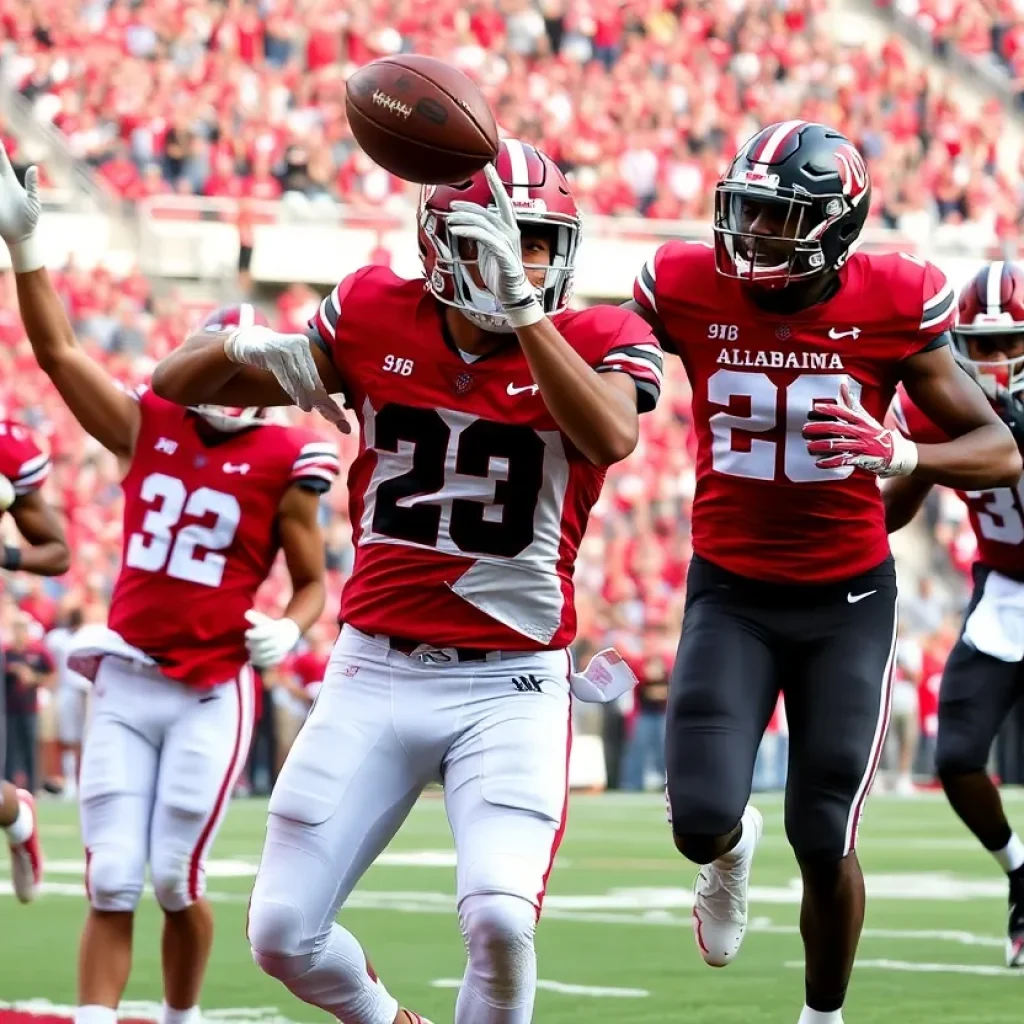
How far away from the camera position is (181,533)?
5.43 meters

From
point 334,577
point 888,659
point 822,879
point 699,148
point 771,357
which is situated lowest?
point 334,577

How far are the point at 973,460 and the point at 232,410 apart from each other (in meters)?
1.84

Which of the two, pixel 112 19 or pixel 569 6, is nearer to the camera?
pixel 112 19

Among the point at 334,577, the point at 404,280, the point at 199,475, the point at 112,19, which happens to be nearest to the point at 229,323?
the point at 199,475

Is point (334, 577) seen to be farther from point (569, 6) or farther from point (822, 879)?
point (822, 879)

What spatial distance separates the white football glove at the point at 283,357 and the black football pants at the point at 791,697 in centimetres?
117

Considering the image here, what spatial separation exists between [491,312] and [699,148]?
686 inches

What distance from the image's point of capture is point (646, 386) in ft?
13.0

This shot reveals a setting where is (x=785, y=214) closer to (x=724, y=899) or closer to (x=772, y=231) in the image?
(x=772, y=231)

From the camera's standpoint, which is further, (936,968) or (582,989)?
(936,968)

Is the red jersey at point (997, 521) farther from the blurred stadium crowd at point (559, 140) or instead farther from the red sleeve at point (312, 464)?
the blurred stadium crowd at point (559, 140)

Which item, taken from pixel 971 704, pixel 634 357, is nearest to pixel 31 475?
pixel 634 357

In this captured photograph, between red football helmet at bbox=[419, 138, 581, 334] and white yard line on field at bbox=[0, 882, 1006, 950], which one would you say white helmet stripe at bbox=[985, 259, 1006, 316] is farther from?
red football helmet at bbox=[419, 138, 581, 334]

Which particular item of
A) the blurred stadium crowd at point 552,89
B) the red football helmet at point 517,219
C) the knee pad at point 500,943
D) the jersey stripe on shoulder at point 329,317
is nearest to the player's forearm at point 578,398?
the red football helmet at point 517,219
